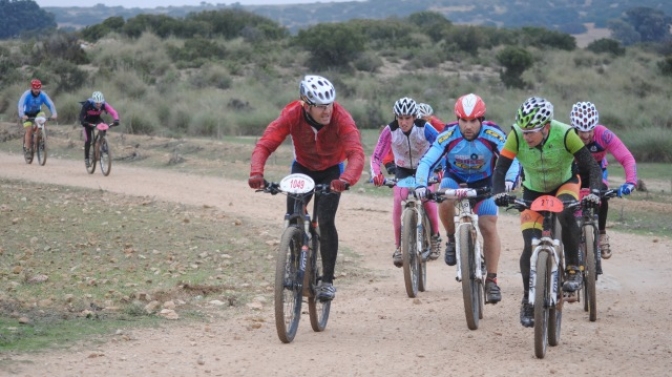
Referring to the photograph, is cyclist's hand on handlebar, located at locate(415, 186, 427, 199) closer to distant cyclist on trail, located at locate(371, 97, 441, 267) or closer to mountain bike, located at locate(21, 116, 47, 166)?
distant cyclist on trail, located at locate(371, 97, 441, 267)

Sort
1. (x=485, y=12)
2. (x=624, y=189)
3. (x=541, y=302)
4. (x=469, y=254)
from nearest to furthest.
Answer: (x=541, y=302)
(x=469, y=254)
(x=624, y=189)
(x=485, y=12)

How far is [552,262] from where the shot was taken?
7.94 m

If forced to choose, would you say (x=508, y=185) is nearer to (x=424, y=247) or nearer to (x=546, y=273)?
(x=546, y=273)

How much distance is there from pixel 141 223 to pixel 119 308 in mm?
5144

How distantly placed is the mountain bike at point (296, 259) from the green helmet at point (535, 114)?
5.18 ft

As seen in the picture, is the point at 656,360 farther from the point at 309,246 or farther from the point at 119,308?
the point at 119,308

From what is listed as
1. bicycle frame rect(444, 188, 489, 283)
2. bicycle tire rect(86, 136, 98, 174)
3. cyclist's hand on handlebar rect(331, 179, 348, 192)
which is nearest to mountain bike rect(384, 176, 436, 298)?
bicycle frame rect(444, 188, 489, 283)

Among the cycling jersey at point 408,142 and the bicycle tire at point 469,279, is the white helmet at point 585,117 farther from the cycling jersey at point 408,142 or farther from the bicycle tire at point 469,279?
the bicycle tire at point 469,279

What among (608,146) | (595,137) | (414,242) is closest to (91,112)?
(414,242)

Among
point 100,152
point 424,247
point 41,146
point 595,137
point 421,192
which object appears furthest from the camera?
point 41,146

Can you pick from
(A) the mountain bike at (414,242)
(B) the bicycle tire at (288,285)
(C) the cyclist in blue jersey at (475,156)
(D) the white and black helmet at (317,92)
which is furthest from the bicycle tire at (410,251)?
(D) the white and black helmet at (317,92)

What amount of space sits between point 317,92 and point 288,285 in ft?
4.84

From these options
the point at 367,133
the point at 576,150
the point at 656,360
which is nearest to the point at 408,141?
the point at 576,150

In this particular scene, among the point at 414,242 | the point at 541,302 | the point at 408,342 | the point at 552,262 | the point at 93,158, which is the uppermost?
the point at 552,262
